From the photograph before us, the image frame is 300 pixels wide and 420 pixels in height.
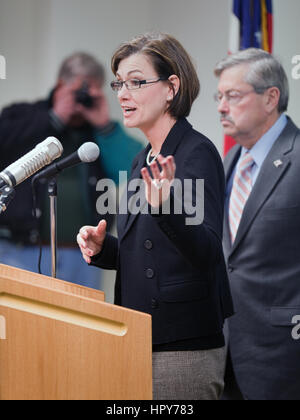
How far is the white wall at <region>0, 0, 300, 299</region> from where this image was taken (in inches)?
169

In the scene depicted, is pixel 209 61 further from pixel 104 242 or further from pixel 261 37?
pixel 104 242

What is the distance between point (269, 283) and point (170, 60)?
3.64ft

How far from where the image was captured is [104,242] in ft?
6.07

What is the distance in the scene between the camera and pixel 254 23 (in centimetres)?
339

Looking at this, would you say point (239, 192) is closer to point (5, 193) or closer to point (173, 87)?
point (173, 87)

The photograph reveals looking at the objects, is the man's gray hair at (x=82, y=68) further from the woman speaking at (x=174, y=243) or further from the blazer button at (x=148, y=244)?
the blazer button at (x=148, y=244)

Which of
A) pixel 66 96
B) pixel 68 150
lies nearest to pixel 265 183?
pixel 68 150

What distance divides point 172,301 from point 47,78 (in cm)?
351

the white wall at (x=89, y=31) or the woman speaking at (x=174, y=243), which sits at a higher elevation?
the white wall at (x=89, y=31)

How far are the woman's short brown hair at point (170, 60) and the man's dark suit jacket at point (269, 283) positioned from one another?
0.87m

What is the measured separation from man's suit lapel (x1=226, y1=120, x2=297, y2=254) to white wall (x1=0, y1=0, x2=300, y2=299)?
1591 mm

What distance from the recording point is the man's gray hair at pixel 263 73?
2803 mm

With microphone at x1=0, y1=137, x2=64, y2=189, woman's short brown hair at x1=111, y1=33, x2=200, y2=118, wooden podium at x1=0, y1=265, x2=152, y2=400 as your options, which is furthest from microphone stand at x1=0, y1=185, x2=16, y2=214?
woman's short brown hair at x1=111, y1=33, x2=200, y2=118
